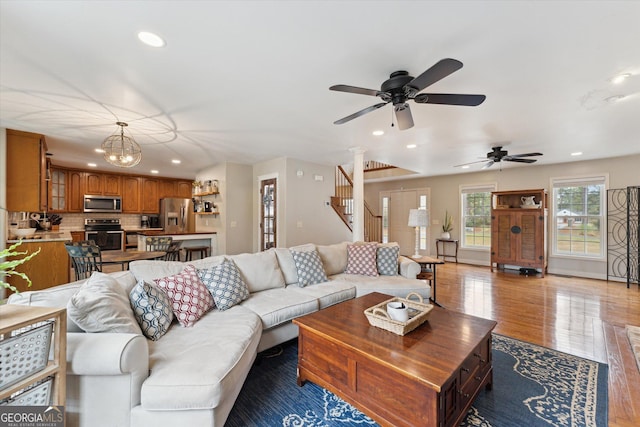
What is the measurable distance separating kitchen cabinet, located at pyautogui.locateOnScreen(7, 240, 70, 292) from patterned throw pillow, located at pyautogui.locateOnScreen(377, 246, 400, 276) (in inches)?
172

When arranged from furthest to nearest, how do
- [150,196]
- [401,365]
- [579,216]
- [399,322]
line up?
[150,196] → [579,216] → [399,322] → [401,365]

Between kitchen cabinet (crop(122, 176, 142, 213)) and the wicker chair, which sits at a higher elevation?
kitchen cabinet (crop(122, 176, 142, 213))

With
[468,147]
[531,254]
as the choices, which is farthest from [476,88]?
[531,254]

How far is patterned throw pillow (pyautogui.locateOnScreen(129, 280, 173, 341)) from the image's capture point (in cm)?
190

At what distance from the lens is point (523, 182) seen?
6.51 m

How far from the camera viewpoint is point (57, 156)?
17.8 feet

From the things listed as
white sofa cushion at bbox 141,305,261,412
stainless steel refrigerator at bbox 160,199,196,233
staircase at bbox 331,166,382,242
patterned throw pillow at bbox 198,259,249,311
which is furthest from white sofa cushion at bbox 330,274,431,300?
stainless steel refrigerator at bbox 160,199,196,233

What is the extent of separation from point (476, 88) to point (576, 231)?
5474 millimetres

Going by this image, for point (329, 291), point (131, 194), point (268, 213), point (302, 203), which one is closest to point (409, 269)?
point (329, 291)

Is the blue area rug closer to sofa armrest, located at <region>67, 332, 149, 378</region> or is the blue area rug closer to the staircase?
sofa armrest, located at <region>67, 332, 149, 378</region>

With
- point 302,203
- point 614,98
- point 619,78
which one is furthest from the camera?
point 302,203

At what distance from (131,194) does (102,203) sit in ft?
2.22

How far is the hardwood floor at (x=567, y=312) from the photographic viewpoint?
2213 millimetres

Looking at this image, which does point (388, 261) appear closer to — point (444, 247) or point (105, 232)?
point (444, 247)
